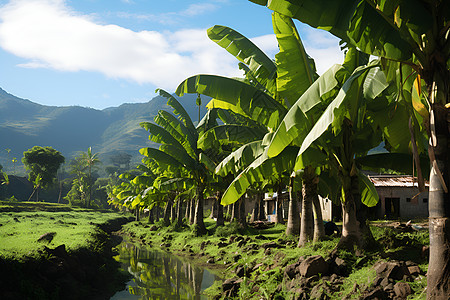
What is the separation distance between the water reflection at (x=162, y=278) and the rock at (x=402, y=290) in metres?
6.80

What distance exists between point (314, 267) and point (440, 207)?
14.7 feet

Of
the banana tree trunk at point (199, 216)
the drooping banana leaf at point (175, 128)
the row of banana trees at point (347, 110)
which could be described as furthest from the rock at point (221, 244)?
the drooping banana leaf at point (175, 128)

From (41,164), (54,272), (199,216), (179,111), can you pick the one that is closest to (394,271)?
(54,272)

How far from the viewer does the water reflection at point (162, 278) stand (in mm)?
13188

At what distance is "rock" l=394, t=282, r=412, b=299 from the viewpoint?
23.6 ft

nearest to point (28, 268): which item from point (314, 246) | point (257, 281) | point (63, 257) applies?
point (63, 257)

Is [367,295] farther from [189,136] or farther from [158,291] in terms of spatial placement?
[189,136]

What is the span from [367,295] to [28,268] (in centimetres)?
842

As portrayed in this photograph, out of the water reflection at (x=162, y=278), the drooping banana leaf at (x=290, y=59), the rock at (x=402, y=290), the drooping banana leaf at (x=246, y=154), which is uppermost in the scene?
the drooping banana leaf at (x=290, y=59)

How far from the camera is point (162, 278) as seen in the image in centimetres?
1605

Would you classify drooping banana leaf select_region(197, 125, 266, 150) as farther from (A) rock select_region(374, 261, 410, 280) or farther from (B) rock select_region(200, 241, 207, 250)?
(B) rock select_region(200, 241, 207, 250)

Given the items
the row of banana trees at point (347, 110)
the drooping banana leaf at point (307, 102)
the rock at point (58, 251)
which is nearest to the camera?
the row of banana trees at point (347, 110)

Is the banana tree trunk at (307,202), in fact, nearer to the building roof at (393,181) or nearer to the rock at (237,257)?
the rock at (237,257)

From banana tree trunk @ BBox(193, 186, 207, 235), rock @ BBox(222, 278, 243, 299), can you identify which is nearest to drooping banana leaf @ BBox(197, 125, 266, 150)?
rock @ BBox(222, 278, 243, 299)
